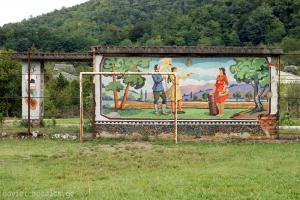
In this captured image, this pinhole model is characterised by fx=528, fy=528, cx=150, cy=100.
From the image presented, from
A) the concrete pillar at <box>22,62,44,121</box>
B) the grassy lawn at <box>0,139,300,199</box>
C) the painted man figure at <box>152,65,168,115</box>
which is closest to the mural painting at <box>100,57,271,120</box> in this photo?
the painted man figure at <box>152,65,168,115</box>

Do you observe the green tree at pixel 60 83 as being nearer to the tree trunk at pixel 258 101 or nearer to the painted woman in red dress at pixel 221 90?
the painted woman in red dress at pixel 221 90

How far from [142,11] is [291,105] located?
1501 inches

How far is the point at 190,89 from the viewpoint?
777 inches

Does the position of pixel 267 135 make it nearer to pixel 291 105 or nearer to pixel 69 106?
pixel 291 105

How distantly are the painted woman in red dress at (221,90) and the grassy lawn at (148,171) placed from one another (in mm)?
2754

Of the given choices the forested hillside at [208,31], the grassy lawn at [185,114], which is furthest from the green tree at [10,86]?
the grassy lawn at [185,114]

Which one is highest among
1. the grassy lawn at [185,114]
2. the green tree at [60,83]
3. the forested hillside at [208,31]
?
the forested hillside at [208,31]

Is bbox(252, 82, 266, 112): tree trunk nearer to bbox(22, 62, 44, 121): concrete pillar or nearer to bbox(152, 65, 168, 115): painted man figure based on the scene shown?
bbox(152, 65, 168, 115): painted man figure

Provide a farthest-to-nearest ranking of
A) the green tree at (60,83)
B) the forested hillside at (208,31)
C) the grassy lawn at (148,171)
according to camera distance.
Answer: the green tree at (60,83), the forested hillside at (208,31), the grassy lawn at (148,171)

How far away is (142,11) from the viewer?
6838cm

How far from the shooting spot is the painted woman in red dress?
64.4ft

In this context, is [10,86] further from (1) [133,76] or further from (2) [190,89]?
(2) [190,89]

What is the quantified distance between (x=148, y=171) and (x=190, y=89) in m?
8.84

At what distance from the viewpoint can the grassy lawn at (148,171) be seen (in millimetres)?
8578
